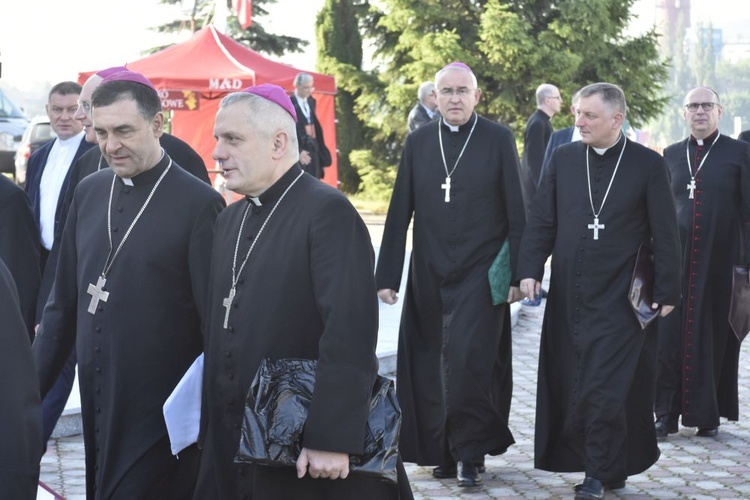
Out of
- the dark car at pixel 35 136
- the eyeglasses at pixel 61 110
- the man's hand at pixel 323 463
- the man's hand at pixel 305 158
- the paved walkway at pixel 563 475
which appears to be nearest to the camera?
the man's hand at pixel 323 463

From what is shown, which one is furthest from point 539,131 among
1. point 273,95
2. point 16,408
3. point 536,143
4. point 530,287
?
point 16,408

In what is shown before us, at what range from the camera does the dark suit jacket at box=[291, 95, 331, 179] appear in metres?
15.2

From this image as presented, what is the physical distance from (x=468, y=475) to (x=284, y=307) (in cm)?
308

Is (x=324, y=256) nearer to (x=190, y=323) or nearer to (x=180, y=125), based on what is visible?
(x=190, y=323)

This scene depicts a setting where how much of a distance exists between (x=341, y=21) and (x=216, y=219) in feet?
100

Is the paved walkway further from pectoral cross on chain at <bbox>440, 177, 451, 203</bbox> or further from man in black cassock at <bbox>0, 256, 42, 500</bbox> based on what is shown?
man in black cassock at <bbox>0, 256, 42, 500</bbox>

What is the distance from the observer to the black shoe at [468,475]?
6.71 m

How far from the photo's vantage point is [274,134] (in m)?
3.96

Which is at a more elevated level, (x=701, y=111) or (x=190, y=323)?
(x=701, y=111)

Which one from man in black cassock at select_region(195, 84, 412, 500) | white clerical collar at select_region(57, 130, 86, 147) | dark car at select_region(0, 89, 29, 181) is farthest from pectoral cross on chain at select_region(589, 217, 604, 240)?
dark car at select_region(0, 89, 29, 181)

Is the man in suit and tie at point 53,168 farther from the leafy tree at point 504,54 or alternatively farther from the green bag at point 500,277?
the leafy tree at point 504,54

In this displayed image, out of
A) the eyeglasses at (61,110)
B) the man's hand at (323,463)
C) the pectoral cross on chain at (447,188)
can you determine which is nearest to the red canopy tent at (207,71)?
the eyeglasses at (61,110)

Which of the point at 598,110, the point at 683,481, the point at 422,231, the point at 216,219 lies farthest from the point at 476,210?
the point at 216,219

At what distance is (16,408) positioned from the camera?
2.60m
